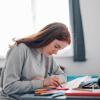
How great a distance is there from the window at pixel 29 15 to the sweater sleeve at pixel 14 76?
172 centimetres

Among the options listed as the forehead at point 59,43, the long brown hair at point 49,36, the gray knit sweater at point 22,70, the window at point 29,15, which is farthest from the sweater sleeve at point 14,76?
the window at point 29,15

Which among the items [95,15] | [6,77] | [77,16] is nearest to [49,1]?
[77,16]

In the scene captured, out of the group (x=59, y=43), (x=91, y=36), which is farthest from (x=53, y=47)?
(x=91, y=36)

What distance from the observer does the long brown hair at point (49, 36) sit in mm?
1593

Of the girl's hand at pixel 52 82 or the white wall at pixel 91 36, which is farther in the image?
the white wall at pixel 91 36

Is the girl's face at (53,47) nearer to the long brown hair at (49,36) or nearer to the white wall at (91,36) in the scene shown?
the long brown hair at (49,36)

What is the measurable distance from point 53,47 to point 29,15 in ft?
5.55

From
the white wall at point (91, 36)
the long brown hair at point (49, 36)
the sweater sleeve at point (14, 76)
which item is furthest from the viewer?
the white wall at point (91, 36)

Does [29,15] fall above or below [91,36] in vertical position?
above

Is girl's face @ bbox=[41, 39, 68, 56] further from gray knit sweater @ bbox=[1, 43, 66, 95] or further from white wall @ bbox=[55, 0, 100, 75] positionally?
white wall @ bbox=[55, 0, 100, 75]

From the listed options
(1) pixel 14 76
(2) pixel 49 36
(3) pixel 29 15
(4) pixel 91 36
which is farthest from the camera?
(3) pixel 29 15

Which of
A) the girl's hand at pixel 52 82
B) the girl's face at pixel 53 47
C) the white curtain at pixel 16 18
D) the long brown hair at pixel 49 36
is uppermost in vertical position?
the white curtain at pixel 16 18

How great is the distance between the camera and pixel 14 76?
1.49 meters

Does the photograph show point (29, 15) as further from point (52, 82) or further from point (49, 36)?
point (52, 82)
